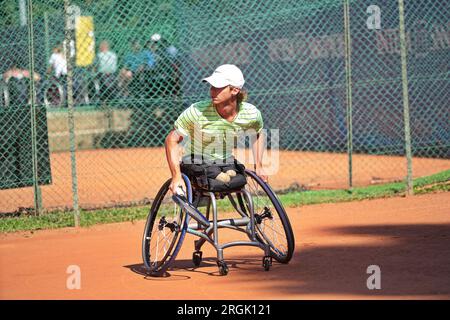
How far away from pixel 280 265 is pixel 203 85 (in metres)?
6.65

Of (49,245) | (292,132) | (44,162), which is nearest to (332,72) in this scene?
(292,132)

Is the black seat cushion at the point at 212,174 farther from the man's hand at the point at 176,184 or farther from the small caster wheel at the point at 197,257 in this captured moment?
the small caster wheel at the point at 197,257

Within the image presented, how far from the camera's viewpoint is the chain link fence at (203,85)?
38.0ft

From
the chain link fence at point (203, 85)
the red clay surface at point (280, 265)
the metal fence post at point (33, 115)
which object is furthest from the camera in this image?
the chain link fence at point (203, 85)

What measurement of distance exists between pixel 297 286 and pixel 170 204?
500cm

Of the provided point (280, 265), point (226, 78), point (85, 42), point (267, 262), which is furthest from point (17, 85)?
point (267, 262)

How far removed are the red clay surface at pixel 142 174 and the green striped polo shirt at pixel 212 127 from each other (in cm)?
394

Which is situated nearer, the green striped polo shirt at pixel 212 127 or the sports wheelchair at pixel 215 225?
the sports wheelchair at pixel 215 225

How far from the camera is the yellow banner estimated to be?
12524 millimetres

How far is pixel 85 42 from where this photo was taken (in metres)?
13.1

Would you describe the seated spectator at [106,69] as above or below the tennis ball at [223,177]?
above

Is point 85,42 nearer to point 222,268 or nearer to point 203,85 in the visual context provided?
point 203,85

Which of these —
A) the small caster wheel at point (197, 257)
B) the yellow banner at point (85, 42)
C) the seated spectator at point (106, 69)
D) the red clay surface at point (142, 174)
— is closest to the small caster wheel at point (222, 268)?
the small caster wheel at point (197, 257)

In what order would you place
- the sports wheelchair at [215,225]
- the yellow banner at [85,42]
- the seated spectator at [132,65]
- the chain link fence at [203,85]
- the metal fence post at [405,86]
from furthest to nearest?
the seated spectator at [132,65] < the yellow banner at [85,42] < the metal fence post at [405,86] < the chain link fence at [203,85] < the sports wheelchair at [215,225]
